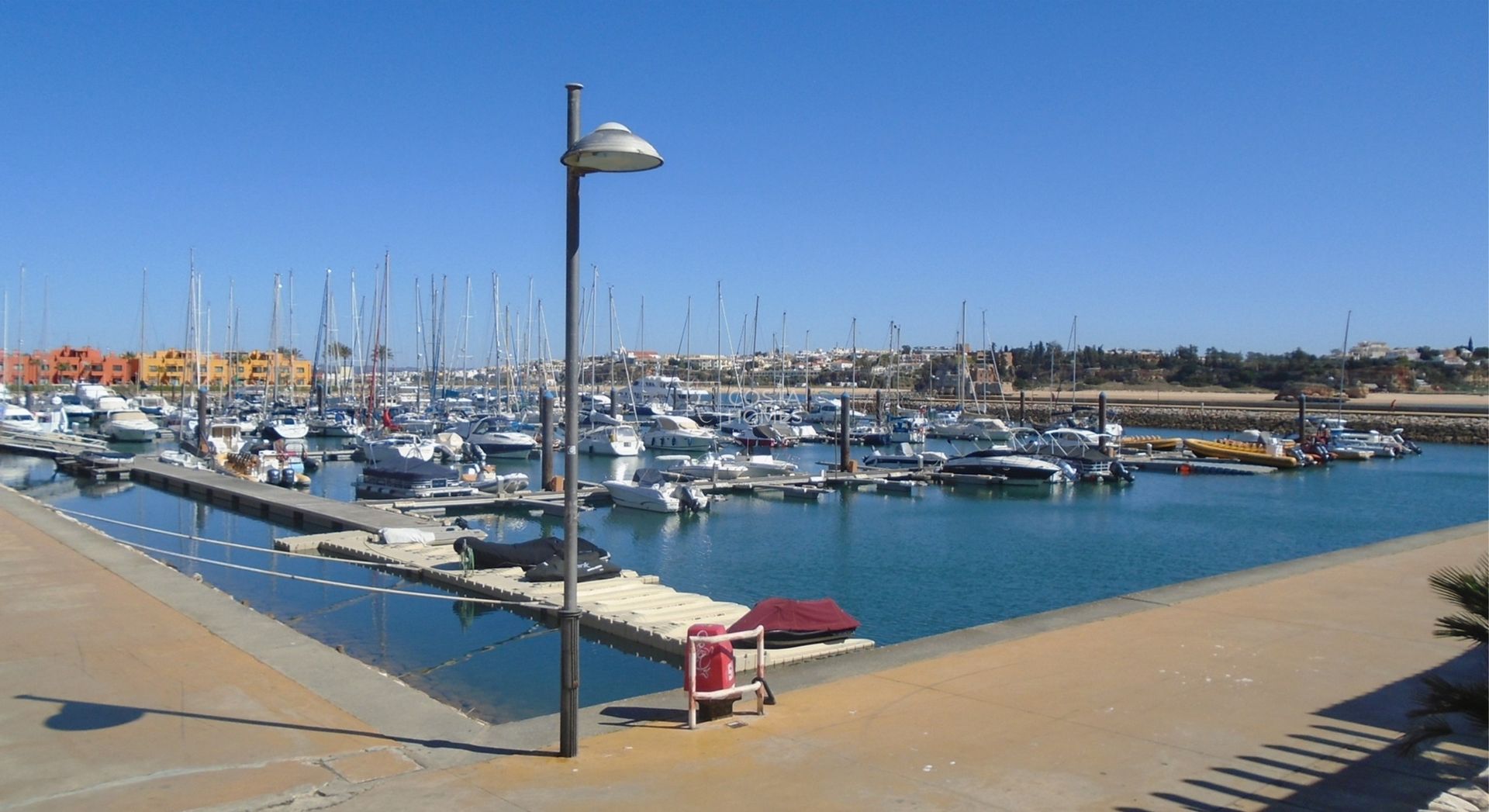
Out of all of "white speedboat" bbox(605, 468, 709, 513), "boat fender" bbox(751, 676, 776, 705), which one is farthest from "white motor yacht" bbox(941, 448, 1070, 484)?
"boat fender" bbox(751, 676, 776, 705)

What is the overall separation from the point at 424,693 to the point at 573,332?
607 centimetres

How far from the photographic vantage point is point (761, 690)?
410 inches

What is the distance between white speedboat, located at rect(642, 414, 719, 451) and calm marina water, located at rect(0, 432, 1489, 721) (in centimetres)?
1224

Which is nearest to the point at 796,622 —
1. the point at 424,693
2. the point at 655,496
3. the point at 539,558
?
the point at 424,693

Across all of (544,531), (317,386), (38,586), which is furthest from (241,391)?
(38,586)

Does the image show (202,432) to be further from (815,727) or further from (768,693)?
(815,727)

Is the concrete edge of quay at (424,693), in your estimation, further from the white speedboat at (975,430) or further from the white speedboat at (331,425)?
the white speedboat at (975,430)

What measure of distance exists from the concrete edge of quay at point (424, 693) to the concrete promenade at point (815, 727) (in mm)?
53

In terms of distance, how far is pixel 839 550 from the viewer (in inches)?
1304

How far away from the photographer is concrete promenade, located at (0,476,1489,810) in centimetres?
814

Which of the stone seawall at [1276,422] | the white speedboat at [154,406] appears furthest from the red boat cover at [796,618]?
the stone seawall at [1276,422]

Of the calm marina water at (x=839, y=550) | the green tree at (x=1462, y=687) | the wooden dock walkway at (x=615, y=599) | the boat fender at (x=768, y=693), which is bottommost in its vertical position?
the calm marina water at (x=839, y=550)

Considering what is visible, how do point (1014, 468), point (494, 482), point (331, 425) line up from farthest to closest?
point (331, 425)
point (1014, 468)
point (494, 482)

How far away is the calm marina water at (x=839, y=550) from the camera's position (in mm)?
18656
